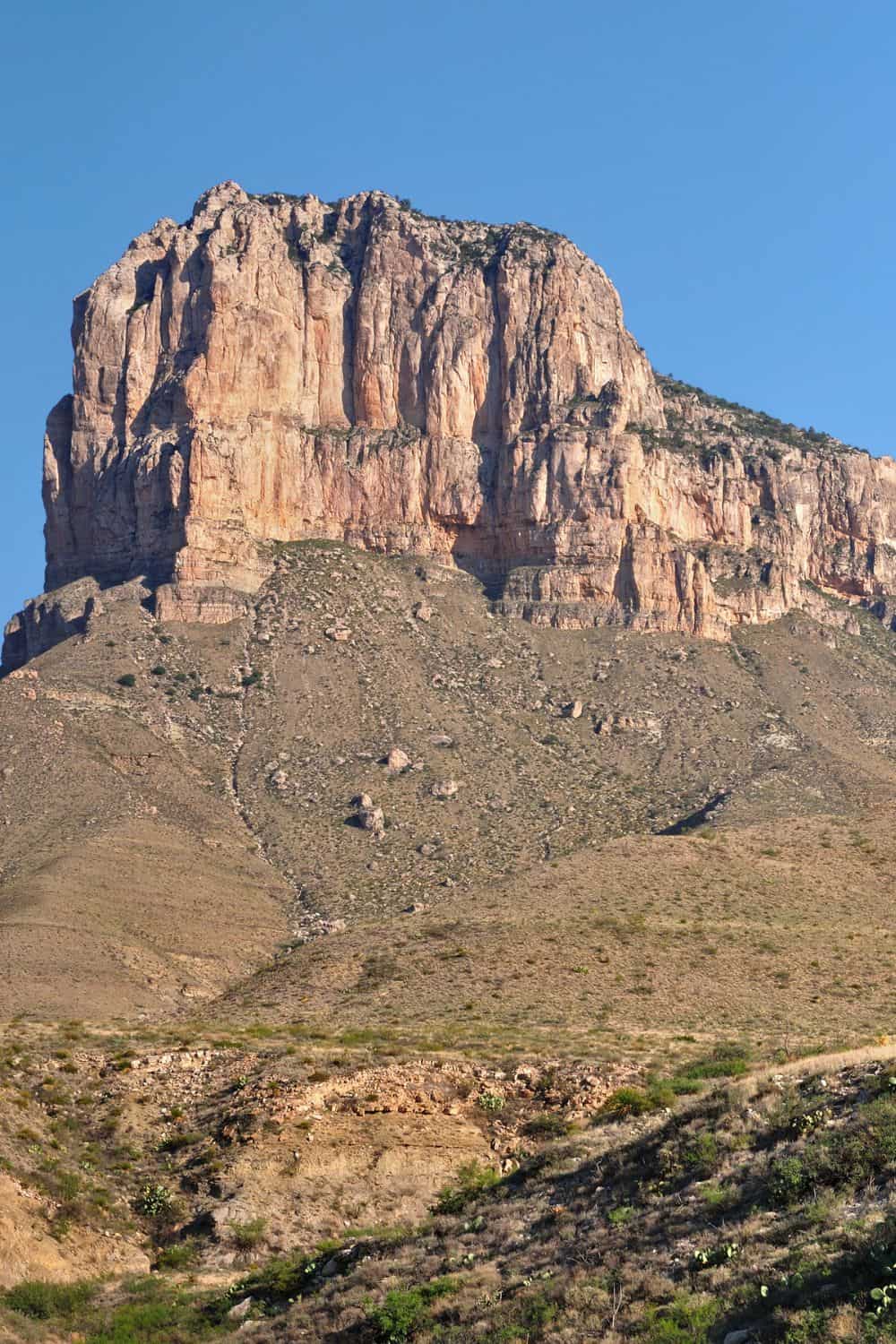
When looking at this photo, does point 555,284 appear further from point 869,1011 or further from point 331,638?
point 869,1011

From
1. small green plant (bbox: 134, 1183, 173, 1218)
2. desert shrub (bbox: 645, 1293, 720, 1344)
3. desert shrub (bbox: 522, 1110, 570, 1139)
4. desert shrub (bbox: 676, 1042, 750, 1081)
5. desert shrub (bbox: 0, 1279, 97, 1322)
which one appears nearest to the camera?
desert shrub (bbox: 645, 1293, 720, 1344)

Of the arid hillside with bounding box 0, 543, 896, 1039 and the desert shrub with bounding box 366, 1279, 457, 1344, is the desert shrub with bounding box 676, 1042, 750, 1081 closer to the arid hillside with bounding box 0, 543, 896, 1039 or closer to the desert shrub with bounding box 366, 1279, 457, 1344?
the arid hillside with bounding box 0, 543, 896, 1039

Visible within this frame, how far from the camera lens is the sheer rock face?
129 metres

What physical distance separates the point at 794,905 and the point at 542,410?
273 ft

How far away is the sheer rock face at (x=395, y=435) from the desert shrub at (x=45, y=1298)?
3692 inches

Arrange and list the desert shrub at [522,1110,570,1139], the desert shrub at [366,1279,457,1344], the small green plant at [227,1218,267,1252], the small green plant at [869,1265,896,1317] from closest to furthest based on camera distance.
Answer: the small green plant at [869,1265,896,1317] → the desert shrub at [366,1279,457,1344] → the small green plant at [227,1218,267,1252] → the desert shrub at [522,1110,570,1139]

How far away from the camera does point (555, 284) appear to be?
474 feet

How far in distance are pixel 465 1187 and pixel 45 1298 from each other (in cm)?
887

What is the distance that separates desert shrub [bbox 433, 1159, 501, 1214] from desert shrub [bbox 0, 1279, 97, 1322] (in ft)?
20.9

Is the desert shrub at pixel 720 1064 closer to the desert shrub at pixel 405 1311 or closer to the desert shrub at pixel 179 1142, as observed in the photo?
the desert shrub at pixel 179 1142

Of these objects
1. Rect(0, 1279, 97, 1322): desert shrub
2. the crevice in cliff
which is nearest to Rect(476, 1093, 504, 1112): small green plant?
Rect(0, 1279, 97, 1322): desert shrub

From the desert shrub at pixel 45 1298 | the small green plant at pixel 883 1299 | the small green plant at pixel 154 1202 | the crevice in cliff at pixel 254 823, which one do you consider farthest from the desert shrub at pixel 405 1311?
the crevice in cliff at pixel 254 823

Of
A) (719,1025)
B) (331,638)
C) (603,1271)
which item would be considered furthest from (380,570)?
(603,1271)

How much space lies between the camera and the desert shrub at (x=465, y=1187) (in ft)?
97.9
